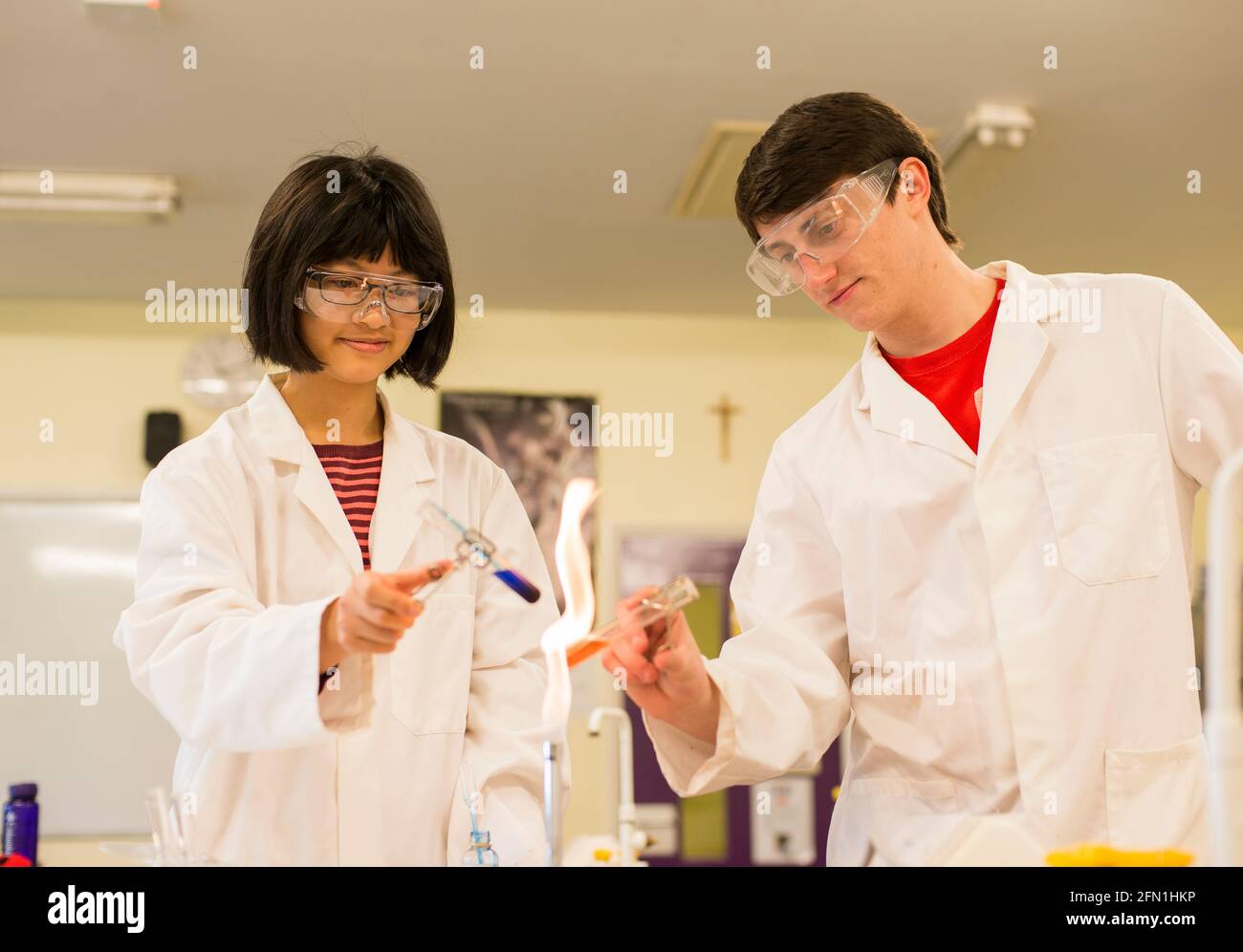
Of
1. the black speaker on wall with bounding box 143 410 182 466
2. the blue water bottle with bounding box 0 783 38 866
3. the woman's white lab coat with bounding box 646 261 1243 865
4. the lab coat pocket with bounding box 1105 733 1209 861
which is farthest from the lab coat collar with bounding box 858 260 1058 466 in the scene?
the black speaker on wall with bounding box 143 410 182 466

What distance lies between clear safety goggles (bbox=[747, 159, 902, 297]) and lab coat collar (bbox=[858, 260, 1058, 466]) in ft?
0.69

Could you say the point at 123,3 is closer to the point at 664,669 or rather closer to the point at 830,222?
the point at 830,222

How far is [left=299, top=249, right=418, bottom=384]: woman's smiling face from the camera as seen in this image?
1589mm

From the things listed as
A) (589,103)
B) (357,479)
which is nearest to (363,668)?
(357,479)

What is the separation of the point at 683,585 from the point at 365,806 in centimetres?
62

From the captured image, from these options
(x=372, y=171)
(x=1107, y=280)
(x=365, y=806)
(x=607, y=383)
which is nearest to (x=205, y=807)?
(x=365, y=806)

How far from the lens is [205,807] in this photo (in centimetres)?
147

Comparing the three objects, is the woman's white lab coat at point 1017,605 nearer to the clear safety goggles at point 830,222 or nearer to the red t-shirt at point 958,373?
the red t-shirt at point 958,373

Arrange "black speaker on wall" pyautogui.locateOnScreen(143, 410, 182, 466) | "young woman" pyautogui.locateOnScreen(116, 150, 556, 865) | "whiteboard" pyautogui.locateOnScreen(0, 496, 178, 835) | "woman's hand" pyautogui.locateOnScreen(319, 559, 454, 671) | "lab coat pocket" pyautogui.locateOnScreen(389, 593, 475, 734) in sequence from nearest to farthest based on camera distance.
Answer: "woman's hand" pyautogui.locateOnScreen(319, 559, 454, 671)
"young woman" pyautogui.locateOnScreen(116, 150, 556, 865)
"lab coat pocket" pyautogui.locateOnScreen(389, 593, 475, 734)
"whiteboard" pyautogui.locateOnScreen(0, 496, 178, 835)
"black speaker on wall" pyautogui.locateOnScreen(143, 410, 182, 466)

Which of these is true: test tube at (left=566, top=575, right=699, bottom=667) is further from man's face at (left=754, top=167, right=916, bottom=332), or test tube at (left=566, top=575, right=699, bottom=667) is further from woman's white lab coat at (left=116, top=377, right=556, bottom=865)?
man's face at (left=754, top=167, right=916, bottom=332)

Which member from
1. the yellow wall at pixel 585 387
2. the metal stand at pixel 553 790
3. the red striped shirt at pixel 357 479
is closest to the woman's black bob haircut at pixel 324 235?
the red striped shirt at pixel 357 479

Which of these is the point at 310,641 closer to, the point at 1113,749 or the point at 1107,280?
the point at 1113,749
